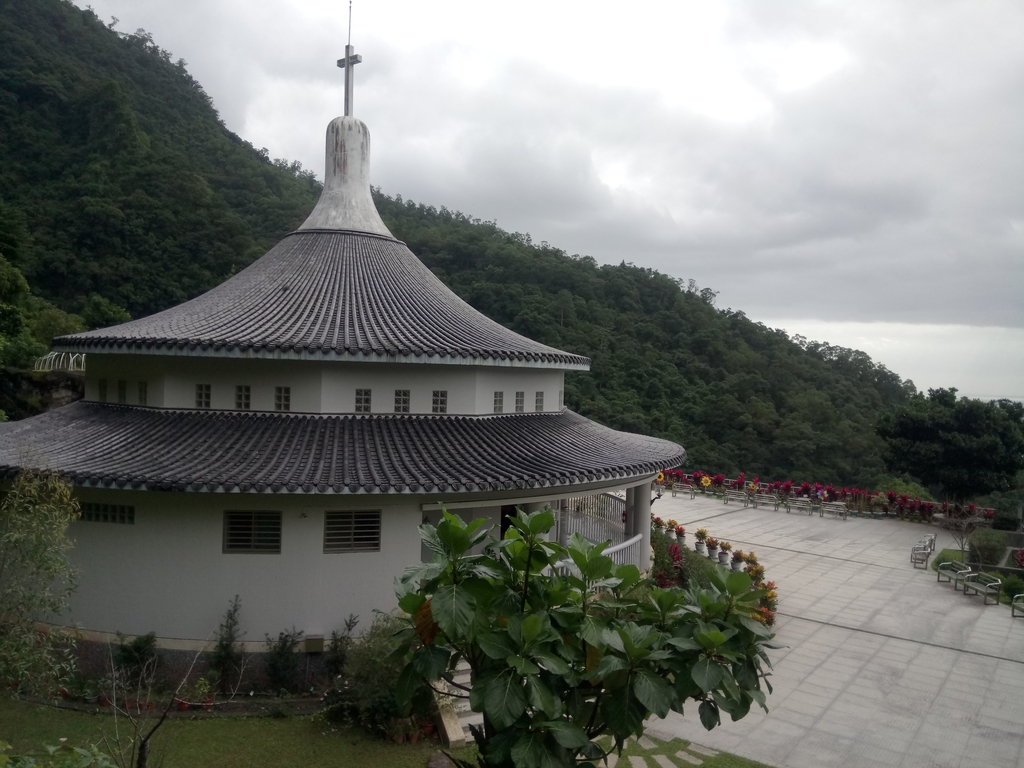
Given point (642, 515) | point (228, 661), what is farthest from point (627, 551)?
point (228, 661)

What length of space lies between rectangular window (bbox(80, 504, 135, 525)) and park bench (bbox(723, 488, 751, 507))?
28.3m

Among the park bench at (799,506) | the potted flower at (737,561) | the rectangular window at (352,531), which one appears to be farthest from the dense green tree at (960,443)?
the rectangular window at (352,531)

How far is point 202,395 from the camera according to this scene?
45.0 feet

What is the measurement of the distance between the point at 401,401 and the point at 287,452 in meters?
2.60

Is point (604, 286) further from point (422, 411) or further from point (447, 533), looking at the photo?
point (447, 533)

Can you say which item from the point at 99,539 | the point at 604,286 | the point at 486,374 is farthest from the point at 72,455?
the point at 604,286

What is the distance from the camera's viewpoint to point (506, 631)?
13.9 feet

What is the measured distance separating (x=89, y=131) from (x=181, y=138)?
37.2ft

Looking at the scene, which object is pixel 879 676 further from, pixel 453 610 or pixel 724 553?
pixel 453 610

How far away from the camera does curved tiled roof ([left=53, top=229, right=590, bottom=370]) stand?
512 inches

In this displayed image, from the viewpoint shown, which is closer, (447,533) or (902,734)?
(447,533)

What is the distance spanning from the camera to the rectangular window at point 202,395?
1370 cm

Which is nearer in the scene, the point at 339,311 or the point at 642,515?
the point at 339,311

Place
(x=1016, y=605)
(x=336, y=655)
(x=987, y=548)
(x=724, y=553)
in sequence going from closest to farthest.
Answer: (x=336, y=655)
(x=1016, y=605)
(x=724, y=553)
(x=987, y=548)
